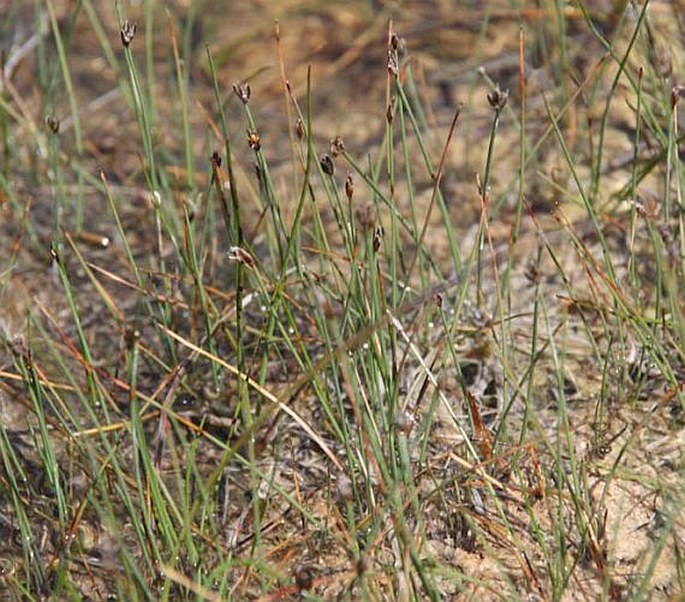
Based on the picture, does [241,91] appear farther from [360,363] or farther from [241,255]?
[360,363]

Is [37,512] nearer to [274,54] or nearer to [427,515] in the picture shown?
[427,515]

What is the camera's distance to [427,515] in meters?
1.48

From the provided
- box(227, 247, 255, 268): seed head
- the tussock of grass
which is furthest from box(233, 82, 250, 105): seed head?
box(227, 247, 255, 268): seed head

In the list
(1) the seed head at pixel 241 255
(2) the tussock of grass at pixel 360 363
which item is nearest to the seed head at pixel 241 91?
(2) the tussock of grass at pixel 360 363

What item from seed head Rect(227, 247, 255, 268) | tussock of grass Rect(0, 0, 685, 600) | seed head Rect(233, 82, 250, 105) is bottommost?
tussock of grass Rect(0, 0, 685, 600)

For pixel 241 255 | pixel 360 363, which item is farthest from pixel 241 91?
pixel 360 363

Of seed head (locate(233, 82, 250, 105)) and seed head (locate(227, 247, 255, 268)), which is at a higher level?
seed head (locate(233, 82, 250, 105))

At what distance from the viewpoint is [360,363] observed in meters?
1.53

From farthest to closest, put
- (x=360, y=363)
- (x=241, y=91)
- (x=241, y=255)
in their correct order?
(x=360, y=363) → (x=241, y=91) → (x=241, y=255)

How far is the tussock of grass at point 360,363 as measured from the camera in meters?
1.38

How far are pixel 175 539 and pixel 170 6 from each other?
1.61 meters

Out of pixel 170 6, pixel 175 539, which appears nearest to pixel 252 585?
pixel 175 539

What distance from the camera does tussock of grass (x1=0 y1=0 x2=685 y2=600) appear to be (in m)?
1.38

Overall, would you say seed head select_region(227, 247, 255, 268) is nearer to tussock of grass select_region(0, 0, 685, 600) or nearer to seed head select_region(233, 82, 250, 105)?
tussock of grass select_region(0, 0, 685, 600)
